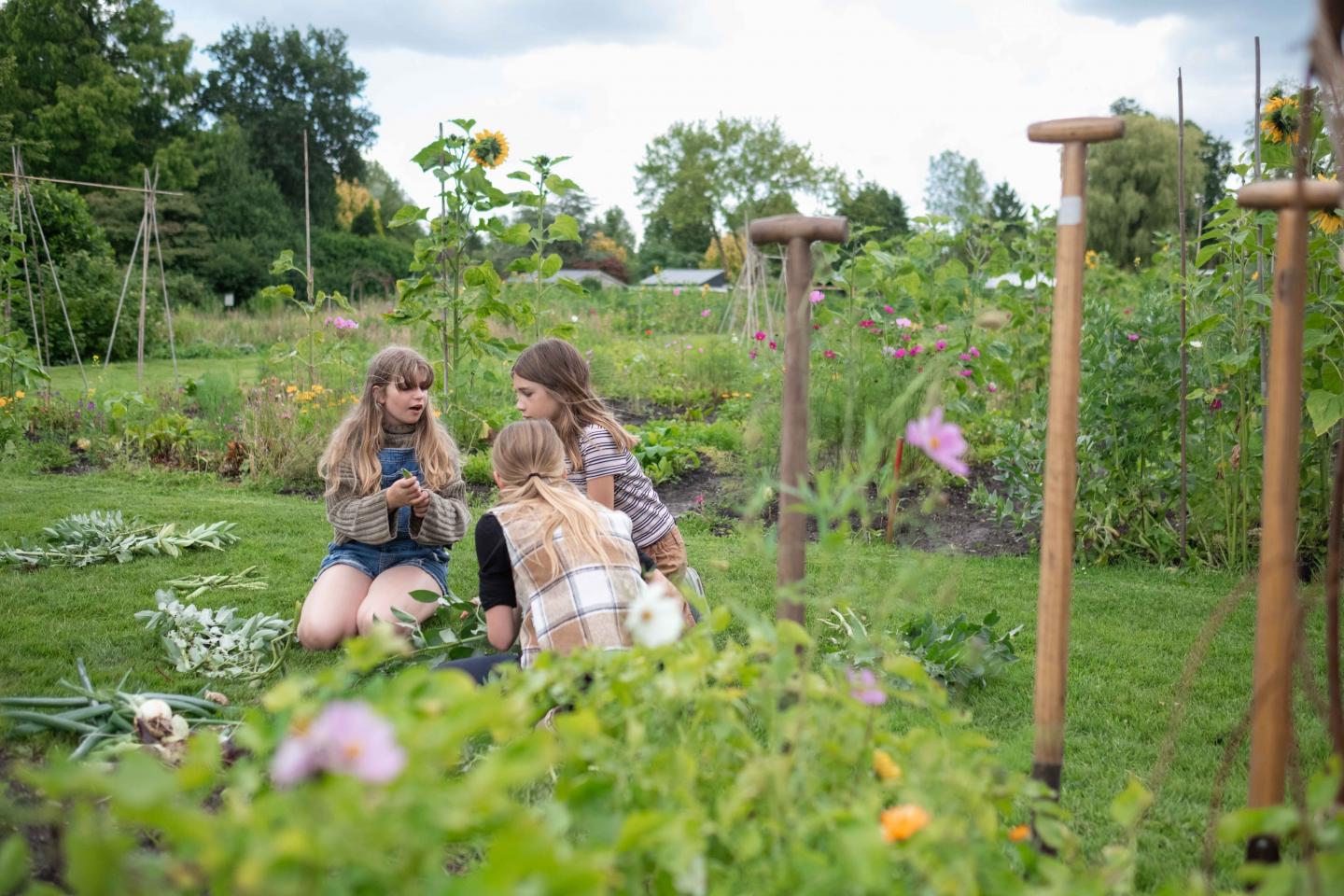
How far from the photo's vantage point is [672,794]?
1.16m

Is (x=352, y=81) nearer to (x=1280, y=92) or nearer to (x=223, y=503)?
(x=223, y=503)

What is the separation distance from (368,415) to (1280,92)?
3810 millimetres

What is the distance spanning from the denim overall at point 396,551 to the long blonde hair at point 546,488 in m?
1.02

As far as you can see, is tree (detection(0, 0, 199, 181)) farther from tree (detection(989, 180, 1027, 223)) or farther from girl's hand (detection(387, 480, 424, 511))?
tree (detection(989, 180, 1027, 223))

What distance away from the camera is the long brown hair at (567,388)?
3.24m

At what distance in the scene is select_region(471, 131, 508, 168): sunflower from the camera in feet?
16.2

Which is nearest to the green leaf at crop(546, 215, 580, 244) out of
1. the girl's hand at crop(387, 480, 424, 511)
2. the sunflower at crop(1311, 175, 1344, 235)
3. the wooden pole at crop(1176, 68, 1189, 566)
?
the girl's hand at crop(387, 480, 424, 511)

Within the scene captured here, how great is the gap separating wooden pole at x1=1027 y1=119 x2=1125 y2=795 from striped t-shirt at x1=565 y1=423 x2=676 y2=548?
1.91m

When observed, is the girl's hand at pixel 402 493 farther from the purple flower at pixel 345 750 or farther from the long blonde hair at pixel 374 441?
the purple flower at pixel 345 750

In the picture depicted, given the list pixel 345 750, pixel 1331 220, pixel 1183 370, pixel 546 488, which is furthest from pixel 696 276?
pixel 345 750

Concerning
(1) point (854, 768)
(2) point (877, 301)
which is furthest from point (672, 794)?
(2) point (877, 301)

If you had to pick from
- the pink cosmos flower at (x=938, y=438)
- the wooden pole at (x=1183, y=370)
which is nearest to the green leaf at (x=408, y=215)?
the wooden pole at (x=1183, y=370)

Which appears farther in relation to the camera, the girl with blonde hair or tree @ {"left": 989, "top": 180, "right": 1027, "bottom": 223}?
tree @ {"left": 989, "top": 180, "right": 1027, "bottom": 223}

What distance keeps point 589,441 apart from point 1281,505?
89.1 inches
